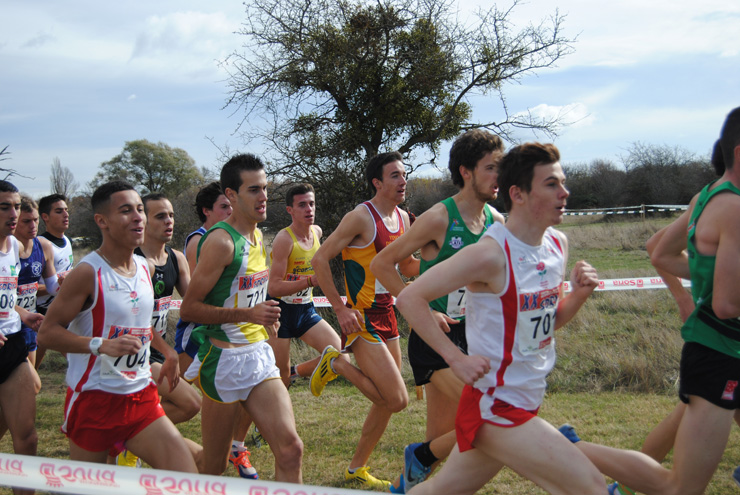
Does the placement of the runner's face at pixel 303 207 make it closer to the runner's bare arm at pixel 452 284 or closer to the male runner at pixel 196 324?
the male runner at pixel 196 324

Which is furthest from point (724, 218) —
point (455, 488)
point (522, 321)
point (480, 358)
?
point (455, 488)

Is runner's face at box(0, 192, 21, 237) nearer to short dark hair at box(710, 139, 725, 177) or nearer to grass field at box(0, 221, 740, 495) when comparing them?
grass field at box(0, 221, 740, 495)

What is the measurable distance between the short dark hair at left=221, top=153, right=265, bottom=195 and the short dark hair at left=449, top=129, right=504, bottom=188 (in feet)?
4.34

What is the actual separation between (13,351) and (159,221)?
1452mm

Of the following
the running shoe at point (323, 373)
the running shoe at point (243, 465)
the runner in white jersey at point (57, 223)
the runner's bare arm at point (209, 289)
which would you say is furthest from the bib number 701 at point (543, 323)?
the runner in white jersey at point (57, 223)

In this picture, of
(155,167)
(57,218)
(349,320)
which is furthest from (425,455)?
(155,167)

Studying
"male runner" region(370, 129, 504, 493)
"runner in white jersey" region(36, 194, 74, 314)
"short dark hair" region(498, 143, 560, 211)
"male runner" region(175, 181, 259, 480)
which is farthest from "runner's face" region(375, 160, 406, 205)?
"runner in white jersey" region(36, 194, 74, 314)

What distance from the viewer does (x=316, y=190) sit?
11.6m

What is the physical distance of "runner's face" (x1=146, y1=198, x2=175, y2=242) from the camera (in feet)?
16.7

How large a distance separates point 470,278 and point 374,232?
2.24 metres

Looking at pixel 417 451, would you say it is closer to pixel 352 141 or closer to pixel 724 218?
pixel 724 218

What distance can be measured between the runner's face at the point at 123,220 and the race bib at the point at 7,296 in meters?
1.72

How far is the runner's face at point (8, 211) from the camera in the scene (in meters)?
4.44

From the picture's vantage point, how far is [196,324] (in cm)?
545
